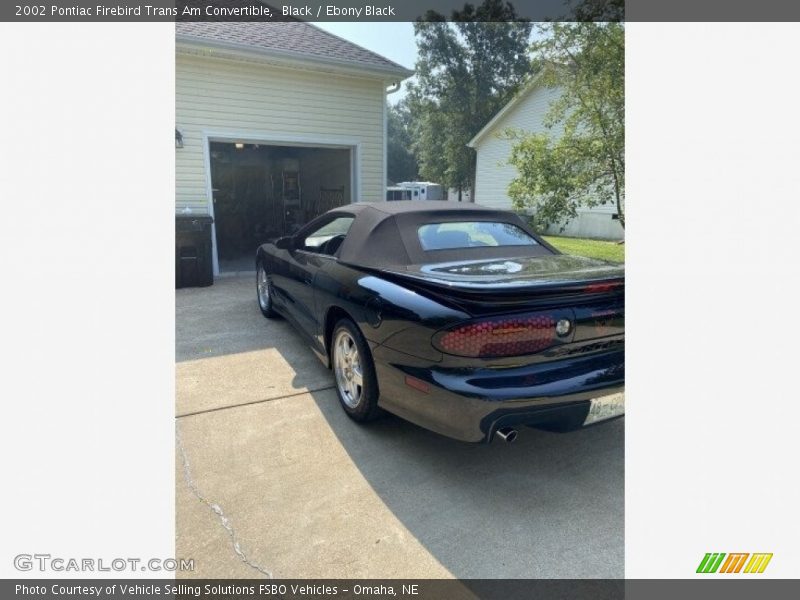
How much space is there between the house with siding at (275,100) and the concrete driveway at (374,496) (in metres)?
5.52

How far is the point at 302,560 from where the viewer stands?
193 cm

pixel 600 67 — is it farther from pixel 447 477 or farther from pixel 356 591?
pixel 356 591

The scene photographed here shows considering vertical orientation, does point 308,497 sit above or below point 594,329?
below

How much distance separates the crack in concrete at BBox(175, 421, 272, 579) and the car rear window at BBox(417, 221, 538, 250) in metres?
1.94

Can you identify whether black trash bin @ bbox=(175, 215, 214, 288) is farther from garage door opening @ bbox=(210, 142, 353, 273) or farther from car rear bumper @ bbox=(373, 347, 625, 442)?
car rear bumper @ bbox=(373, 347, 625, 442)

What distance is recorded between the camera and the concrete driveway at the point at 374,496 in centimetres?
193

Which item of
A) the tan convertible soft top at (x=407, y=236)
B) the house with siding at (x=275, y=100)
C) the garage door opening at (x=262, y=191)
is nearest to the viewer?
the tan convertible soft top at (x=407, y=236)

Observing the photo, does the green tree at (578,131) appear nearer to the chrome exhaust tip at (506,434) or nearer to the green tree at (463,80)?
the chrome exhaust tip at (506,434)

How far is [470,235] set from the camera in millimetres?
3336

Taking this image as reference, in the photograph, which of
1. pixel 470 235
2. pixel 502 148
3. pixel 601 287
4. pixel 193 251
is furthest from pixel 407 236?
pixel 502 148

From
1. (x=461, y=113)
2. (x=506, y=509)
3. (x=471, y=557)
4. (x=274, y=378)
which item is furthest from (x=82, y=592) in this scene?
(x=461, y=113)

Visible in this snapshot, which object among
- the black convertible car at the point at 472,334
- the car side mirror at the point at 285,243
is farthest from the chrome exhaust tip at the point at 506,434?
the car side mirror at the point at 285,243

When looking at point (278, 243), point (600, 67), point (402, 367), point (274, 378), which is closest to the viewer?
point (402, 367)

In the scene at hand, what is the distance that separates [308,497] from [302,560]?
0.41 metres
